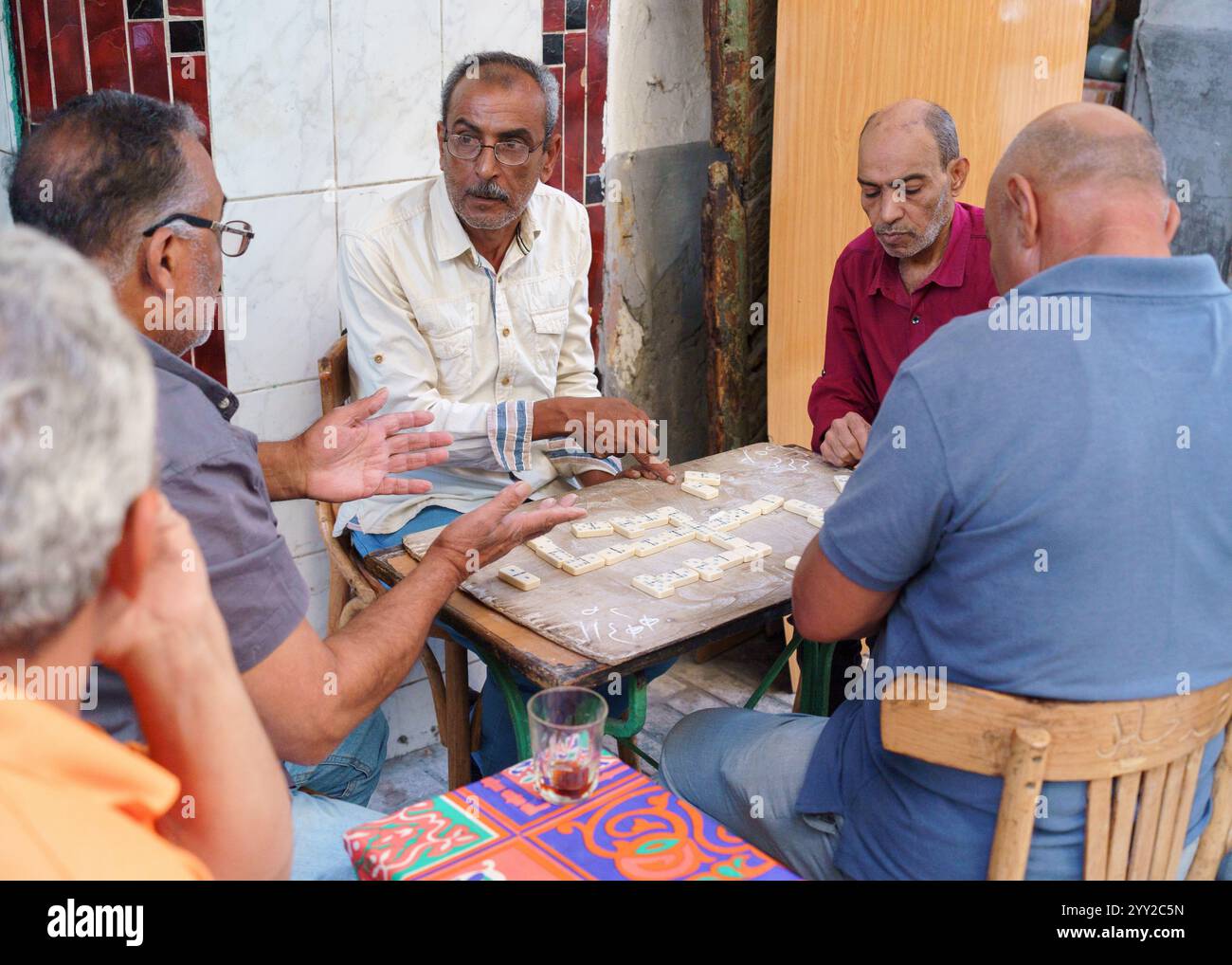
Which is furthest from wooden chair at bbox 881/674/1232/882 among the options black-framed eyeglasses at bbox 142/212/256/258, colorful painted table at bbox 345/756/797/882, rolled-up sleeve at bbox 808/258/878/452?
rolled-up sleeve at bbox 808/258/878/452

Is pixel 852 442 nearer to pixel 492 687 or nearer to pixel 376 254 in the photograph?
pixel 492 687

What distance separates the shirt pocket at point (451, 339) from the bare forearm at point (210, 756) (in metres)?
2.11

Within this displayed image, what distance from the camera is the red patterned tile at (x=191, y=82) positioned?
300 cm

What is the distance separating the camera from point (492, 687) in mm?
3090

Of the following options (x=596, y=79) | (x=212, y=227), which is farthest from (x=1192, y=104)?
(x=212, y=227)

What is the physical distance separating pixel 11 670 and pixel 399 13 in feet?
9.27

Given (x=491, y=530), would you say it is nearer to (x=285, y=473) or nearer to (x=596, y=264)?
(x=285, y=473)

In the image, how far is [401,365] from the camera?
3.15 meters

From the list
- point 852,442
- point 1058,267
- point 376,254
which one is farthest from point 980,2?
point 1058,267

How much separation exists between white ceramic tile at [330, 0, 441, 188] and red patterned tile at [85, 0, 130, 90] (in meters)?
0.61

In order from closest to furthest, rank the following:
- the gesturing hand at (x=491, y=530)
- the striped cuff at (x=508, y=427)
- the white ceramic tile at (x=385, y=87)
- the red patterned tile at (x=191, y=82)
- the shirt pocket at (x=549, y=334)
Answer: the gesturing hand at (x=491, y=530) → the red patterned tile at (x=191, y=82) → the striped cuff at (x=508, y=427) → the white ceramic tile at (x=385, y=87) → the shirt pocket at (x=549, y=334)

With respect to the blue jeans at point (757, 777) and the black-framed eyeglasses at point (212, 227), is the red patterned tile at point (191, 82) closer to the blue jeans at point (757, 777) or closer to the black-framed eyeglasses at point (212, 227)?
the black-framed eyeglasses at point (212, 227)

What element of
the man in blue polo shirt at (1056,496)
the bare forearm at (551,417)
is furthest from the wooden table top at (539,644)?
the bare forearm at (551,417)

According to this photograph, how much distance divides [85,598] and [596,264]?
3.36 m
